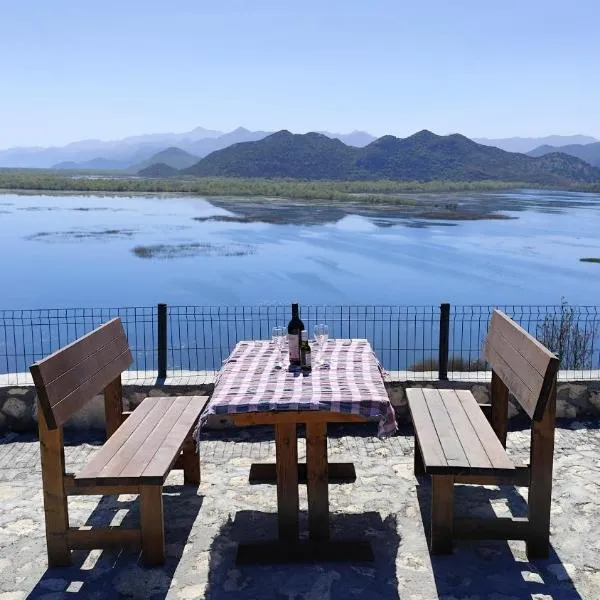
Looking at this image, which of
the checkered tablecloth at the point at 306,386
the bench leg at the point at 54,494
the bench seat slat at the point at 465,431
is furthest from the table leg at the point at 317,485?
the bench leg at the point at 54,494

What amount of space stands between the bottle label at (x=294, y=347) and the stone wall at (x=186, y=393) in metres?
1.87

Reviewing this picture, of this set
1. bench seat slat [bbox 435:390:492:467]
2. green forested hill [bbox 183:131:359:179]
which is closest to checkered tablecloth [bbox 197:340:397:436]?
bench seat slat [bbox 435:390:492:467]

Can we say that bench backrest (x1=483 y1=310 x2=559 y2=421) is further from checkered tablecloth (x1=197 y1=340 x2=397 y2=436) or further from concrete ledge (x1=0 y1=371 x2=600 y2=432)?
concrete ledge (x1=0 y1=371 x2=600 y2=432)

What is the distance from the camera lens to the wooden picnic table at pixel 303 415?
3518 mm

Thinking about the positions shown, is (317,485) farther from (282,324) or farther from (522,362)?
(282,324)

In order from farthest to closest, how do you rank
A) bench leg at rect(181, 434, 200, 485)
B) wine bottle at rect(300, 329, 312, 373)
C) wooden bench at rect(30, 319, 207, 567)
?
bench leg at rect(181, 434, 200, 485) → wine bottle at rect(300, 329, 312, 373) → wooden bench at rect(30, 319, 207, 567)

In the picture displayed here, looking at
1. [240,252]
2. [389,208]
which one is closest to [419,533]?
[240,252]

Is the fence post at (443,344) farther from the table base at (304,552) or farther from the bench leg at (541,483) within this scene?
the table base at (304,552)

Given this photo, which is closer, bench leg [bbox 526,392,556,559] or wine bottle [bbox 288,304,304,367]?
bench leg [bbox 526,392,556,559]

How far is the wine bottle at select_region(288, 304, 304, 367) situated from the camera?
4039 mm

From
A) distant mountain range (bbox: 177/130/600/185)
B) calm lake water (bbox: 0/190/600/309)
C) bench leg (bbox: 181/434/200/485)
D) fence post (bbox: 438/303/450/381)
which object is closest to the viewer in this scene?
bench leg (bbox: 181/434/200/485)

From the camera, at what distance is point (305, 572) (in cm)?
359

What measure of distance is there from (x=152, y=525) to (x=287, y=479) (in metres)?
0.71

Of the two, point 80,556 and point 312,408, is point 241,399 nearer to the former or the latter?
point 312,408
